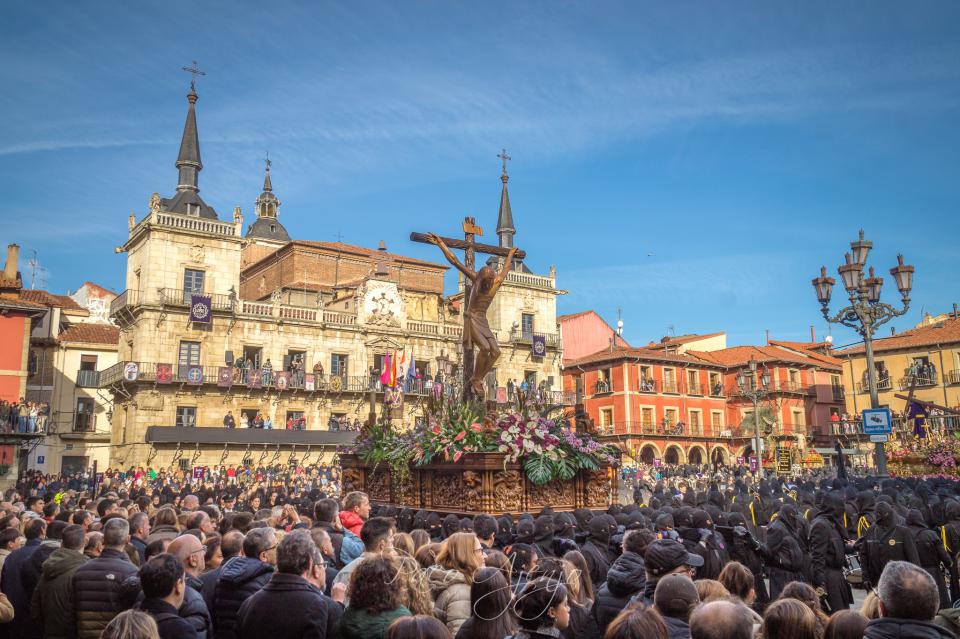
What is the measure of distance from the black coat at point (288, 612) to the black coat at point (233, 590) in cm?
78

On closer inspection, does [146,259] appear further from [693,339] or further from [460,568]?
[693,339]

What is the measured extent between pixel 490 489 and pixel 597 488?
7.32 feet

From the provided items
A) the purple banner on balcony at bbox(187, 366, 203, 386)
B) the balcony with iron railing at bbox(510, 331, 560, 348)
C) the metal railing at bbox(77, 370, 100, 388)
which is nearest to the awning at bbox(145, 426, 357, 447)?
the purple banner on balcony at bbox(187, 366, 203, 386)

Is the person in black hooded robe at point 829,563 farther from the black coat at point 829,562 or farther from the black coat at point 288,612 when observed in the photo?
the black coat at point 288,612

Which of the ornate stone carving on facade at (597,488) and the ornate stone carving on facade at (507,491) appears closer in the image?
the ornate stone carving on facade at (507,491)

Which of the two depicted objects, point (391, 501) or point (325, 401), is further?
point (325, 401)

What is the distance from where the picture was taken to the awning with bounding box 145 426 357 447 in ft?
120

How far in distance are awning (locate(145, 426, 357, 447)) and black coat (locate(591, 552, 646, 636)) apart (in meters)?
31.0

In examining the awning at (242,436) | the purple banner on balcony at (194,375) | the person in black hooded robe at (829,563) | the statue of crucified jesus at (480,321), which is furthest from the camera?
the purple banner on balcony at (194,375)

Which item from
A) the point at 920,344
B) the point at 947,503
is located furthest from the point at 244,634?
the point at 920,344

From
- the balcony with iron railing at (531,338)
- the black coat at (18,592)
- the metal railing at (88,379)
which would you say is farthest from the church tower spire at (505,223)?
the black coat at (18,592)

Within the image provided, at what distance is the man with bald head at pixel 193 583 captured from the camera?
4.64 m

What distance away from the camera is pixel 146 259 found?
132ft

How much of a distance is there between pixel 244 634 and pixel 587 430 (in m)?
10.1
